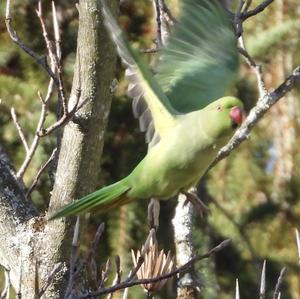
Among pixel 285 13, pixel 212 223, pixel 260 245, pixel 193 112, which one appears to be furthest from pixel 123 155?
pixel 285 13

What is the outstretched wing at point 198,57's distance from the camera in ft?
6.47

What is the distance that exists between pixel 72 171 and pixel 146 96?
246mm

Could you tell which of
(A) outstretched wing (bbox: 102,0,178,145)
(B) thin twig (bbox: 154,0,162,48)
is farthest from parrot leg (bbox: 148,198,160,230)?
(B) thin twig (bbox: 154,0,162,48)

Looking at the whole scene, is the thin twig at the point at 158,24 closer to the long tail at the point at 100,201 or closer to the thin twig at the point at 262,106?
the thin twig at the point at 262,106

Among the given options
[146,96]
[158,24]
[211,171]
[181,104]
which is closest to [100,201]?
[146,96]

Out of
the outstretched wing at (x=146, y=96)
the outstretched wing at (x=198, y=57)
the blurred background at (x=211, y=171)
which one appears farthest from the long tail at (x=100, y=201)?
the blurred background at (x=211, y=171)

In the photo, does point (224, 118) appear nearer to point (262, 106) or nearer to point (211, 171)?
point (262, 106)

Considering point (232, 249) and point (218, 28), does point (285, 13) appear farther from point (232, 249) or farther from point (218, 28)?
point (218, 28)

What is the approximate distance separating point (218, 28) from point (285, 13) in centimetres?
257

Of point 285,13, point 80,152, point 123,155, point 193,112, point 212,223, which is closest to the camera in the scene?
point 80,152

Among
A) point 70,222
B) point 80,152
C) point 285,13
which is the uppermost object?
point 285,13

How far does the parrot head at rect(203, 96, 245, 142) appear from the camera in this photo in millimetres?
1828

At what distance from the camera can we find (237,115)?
70.9 inches

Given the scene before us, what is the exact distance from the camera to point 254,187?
423 cm
